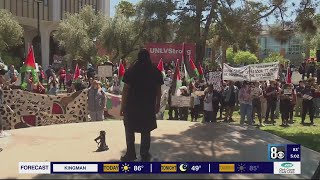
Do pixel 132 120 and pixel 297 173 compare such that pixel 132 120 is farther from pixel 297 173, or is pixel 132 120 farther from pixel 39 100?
pixel 39 100

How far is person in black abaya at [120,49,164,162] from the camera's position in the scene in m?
6.57

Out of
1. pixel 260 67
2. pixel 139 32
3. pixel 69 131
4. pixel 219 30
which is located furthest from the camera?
pixel 139 32

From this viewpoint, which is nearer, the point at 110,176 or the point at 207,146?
the point at 110,176

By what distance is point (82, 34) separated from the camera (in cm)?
4062

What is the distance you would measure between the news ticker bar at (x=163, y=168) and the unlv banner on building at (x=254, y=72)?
948 cm

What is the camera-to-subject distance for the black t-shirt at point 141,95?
A: 258 inches

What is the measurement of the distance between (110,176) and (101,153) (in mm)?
1591

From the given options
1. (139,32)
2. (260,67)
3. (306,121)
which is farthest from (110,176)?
(139,32)

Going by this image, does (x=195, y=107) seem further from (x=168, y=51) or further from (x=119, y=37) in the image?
(x=119, y=37)

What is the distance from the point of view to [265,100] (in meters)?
16.8

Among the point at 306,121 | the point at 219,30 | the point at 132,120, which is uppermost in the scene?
the point at 219,30

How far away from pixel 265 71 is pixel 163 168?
10.2 meters

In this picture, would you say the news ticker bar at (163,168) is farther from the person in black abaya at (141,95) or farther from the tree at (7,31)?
the tree at (7,31)

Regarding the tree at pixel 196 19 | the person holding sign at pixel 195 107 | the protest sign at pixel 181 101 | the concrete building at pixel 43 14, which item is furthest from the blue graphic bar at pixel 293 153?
the concrete building at pixel 43 14
